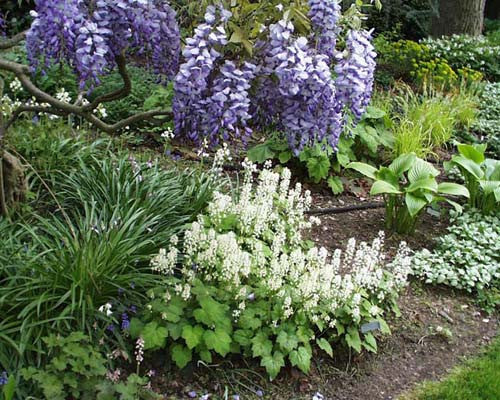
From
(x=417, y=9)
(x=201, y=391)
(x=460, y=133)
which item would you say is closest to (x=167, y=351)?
(x=201, y=391)

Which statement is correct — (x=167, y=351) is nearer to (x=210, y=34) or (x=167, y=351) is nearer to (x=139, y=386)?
(x=139, y=386)

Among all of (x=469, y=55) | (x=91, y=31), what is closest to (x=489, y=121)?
(x=469, y=55)

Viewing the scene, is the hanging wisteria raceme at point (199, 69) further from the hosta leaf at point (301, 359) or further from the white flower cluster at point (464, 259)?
the white flower cluster at point (464, 259)

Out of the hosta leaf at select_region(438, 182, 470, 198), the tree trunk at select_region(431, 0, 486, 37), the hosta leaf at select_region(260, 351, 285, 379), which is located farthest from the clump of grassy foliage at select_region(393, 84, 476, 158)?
the tree trunk at select_region(431, 0, 486, 37)

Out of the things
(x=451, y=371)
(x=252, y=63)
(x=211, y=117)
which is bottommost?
(x=451, y=371)

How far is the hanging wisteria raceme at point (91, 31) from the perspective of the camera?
96.7 inches

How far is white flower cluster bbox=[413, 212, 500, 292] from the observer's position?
4.10 metres

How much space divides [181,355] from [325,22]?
1.60 m

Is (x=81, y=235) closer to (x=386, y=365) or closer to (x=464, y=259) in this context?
(x=386, y=365)

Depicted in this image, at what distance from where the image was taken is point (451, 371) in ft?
11.2

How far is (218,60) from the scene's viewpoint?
2686 millimetres

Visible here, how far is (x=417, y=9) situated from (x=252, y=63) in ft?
39.2

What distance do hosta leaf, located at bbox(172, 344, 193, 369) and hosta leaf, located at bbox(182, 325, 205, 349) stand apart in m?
0.06

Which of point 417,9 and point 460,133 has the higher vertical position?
point 417,9
